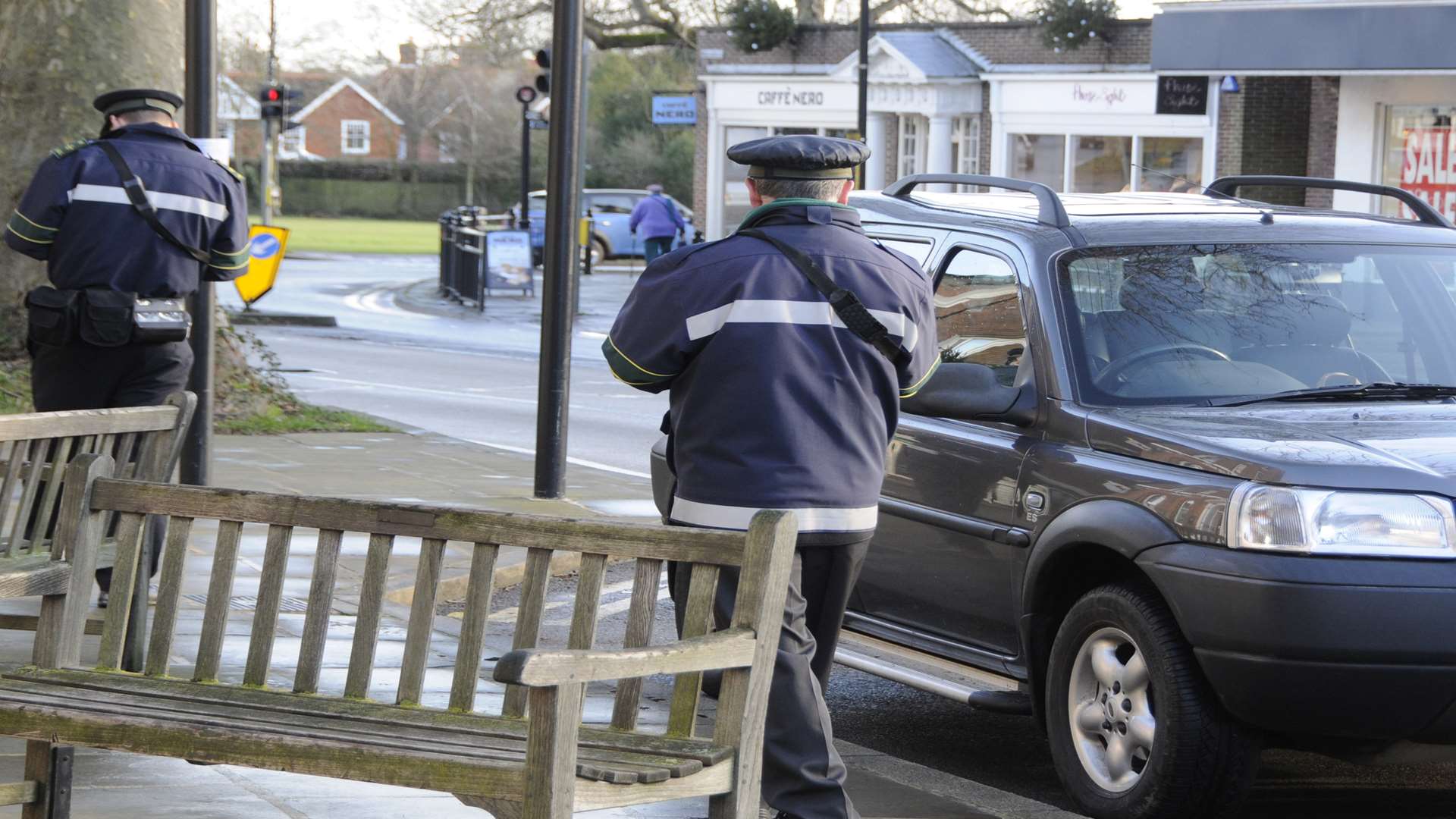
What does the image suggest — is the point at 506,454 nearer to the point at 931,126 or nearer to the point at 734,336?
the point at 734,336

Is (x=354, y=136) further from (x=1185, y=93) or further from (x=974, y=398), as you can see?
(x=974, y=398)

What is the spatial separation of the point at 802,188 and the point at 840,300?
1.00 feet

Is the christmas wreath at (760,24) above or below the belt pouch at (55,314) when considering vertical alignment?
above

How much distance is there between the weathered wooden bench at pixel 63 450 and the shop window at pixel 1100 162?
30228mm

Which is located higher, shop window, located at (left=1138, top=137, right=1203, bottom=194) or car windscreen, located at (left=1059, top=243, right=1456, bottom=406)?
shop window, located at (left=1138, top=137, right=1203, bottom=194)

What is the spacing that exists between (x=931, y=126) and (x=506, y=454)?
2632cm

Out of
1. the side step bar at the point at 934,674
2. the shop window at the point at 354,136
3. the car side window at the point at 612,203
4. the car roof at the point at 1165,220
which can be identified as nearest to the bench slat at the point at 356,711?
the side step bar at the point at 934,674

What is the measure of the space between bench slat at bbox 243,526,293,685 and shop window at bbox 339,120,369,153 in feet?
345

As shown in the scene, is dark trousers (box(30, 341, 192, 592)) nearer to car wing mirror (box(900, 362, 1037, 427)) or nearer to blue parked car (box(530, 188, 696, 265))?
car wing mirror (box(900, 362, 1037, 427))

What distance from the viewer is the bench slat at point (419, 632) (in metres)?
3.98

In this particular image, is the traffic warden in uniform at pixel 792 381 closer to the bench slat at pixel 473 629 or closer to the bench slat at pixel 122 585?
the bench slat at pixel 473 629

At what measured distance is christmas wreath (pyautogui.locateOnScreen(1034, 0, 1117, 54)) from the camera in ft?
109

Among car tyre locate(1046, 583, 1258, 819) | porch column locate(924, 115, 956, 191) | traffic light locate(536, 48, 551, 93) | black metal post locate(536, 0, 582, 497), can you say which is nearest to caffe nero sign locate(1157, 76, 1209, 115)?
porch column locate(924, 115, 956, 191)

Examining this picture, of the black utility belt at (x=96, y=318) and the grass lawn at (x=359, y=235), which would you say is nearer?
the black utility belt at (x=96, y=318)
